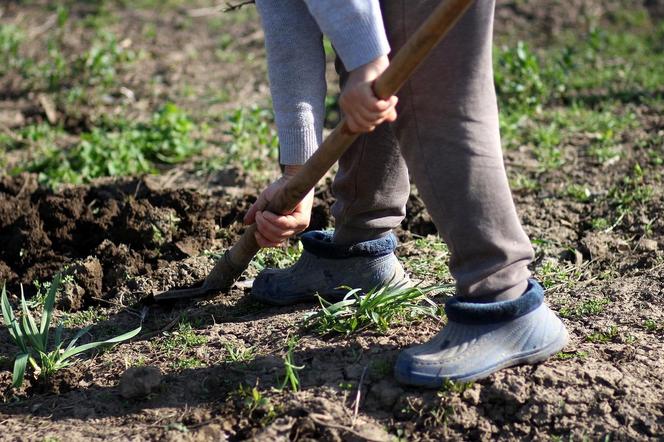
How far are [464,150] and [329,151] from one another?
404mm

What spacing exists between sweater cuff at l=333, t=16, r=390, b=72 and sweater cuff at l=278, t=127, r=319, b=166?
0.49 meters

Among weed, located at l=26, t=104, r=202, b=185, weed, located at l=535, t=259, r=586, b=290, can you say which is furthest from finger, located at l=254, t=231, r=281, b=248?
weed, located at l=26, t=104, r=202, b=185

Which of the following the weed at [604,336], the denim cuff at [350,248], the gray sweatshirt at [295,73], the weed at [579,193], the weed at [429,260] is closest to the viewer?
the gray sweatshirt at [295,73]

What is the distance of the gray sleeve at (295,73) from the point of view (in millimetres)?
2943

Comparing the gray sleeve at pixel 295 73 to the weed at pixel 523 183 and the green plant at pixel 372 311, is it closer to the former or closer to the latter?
the green plant at pixel 372 311

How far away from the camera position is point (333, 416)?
2.72 meters

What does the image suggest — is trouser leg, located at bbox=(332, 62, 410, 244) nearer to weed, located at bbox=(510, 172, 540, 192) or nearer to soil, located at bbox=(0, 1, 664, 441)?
soil, located at bbox=(0, 1, 664, 441)

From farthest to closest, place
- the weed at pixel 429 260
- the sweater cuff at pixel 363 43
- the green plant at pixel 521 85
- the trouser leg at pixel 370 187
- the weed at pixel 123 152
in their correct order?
the green plant at pixel 521 85 < the weed at pixel 123 152 < the weed at pixel 429 260 < the trouser leg at pixel 370 187 < the sweater cuff at pixel 363 43

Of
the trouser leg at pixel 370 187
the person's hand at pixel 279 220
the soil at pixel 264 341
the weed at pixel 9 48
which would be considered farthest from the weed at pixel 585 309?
the weed at pixel 9 48

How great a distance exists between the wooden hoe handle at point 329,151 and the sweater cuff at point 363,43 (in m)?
0.07

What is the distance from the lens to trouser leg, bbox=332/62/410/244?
10.4ft

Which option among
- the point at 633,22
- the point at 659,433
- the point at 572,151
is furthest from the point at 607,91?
the point at 659,433

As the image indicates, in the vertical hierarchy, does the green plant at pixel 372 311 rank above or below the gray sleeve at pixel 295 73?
below

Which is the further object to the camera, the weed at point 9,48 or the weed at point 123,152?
the weed at point 9,48
